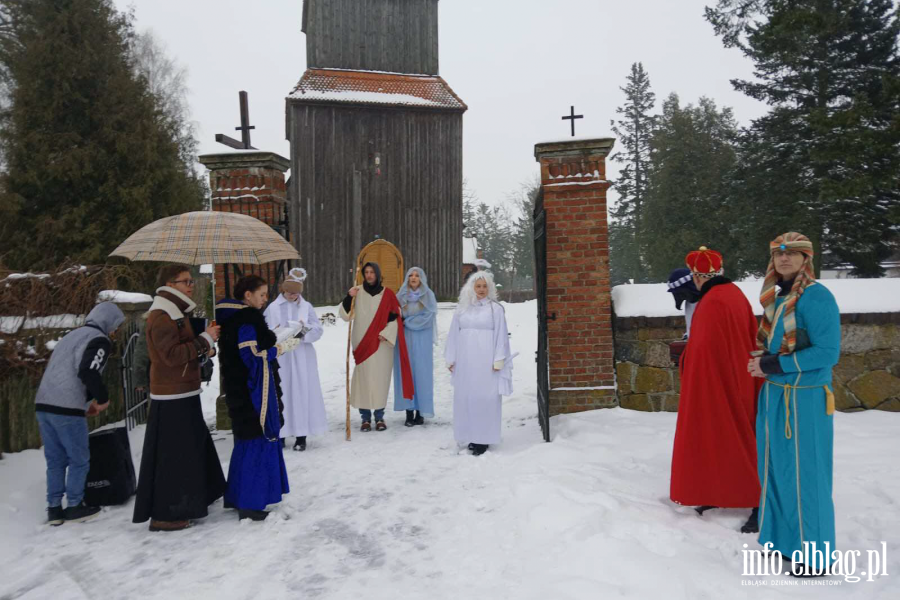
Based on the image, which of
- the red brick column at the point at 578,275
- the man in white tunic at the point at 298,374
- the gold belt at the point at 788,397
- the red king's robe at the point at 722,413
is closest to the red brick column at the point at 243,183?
the man in white tunic at the point at 298,374

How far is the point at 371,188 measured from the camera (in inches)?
712

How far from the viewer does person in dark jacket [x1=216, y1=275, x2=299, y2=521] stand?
162 inches

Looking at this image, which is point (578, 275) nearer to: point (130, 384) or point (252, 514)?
point (252, 514)

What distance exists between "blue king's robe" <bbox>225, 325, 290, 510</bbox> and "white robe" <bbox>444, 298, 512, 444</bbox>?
1925 mm

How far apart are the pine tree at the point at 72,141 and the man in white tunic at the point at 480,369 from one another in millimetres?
11136

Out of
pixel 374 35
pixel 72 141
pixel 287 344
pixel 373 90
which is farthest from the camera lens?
pixel 374 35

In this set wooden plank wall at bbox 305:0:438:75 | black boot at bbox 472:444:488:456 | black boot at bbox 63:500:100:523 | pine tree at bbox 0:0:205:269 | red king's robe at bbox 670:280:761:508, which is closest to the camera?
red king's robe at bbox 670:280:761:508

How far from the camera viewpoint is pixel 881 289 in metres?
6.19

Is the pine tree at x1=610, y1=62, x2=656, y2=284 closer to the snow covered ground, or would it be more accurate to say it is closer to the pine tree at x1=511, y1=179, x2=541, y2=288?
the pine tree at x1=511, y1=179, x2=541, y2=288

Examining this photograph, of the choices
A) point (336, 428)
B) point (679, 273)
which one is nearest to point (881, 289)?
point (679, 273)

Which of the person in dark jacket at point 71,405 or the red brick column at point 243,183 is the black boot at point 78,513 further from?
the red brick column at point 243,183

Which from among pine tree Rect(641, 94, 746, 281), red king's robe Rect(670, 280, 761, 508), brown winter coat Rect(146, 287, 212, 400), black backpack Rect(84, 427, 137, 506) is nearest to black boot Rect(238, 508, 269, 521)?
brown winter coat Rect(146, 287, 212, 400)

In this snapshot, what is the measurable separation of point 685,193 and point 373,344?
25698mm

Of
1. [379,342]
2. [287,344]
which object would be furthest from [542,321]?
[287,344]
